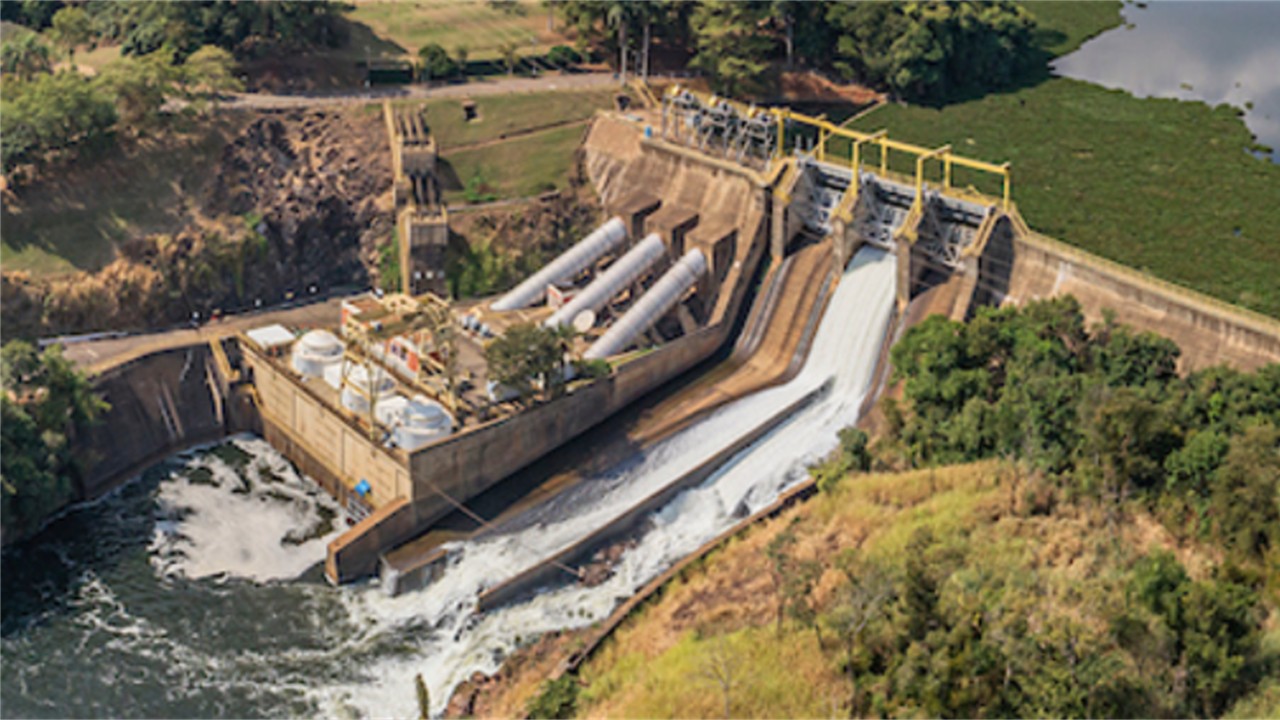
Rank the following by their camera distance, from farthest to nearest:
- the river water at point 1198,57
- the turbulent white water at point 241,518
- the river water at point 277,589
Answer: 1. the river water at point 1198,57
2. the turbulent white water at point 241,518
3. the river water at point 277,589

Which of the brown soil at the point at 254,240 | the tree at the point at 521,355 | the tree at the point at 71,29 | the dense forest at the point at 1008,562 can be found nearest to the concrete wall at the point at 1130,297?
the dense forest at the point at 1008,562

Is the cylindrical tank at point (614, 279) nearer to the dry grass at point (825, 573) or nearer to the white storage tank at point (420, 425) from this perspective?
the white storage tank at point (420, 425)

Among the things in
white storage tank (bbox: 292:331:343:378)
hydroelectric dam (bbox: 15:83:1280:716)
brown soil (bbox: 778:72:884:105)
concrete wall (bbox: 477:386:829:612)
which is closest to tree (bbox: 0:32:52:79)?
hydroelectric dam (bbox: 15:83:1280:716)

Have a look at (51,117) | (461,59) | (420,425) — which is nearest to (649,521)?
(420,425)

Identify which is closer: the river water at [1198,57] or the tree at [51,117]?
the tree at [51,117]

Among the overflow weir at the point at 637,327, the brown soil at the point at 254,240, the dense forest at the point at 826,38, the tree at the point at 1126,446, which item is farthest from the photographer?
the dense forest at the point at 826,38

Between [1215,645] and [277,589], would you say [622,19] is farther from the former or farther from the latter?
[1215,645]
